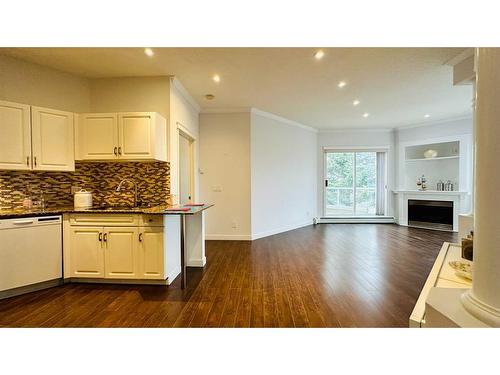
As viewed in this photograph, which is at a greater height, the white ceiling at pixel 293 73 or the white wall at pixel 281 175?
the white ceiling at pixel 293 73

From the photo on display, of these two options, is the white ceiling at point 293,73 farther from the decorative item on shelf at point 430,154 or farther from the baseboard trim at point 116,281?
the baseboard trim at point 116,281

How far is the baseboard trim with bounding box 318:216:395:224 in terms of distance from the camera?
22.8 feet

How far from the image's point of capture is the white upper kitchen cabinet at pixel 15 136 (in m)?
2.63

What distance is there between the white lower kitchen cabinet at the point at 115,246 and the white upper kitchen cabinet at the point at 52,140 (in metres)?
0.75

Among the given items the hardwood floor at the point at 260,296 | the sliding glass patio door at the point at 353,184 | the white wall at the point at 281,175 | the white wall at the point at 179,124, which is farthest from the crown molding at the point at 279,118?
the hardwood floor at the point at 260,296

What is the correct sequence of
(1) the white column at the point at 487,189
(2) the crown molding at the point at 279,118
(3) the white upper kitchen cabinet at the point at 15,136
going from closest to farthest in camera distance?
(1) the white column at the point at 487,189, (3) the white upper kitchen cabinet at the point at 15,136, (2) the crown molding at the point at 279,118

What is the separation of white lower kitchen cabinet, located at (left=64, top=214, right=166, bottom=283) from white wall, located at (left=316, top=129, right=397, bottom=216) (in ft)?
17.5

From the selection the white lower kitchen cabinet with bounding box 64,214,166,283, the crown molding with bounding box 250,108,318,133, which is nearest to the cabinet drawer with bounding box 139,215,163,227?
the white lower kitchen cabinet with bounding box 64,214,166,283

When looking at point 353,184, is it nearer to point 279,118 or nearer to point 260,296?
point 279,118

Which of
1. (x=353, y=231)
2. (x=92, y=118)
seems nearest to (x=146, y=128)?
(x=92, y=118)

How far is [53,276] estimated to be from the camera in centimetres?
273

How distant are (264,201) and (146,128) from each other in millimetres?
3052

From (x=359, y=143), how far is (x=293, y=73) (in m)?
4.49
